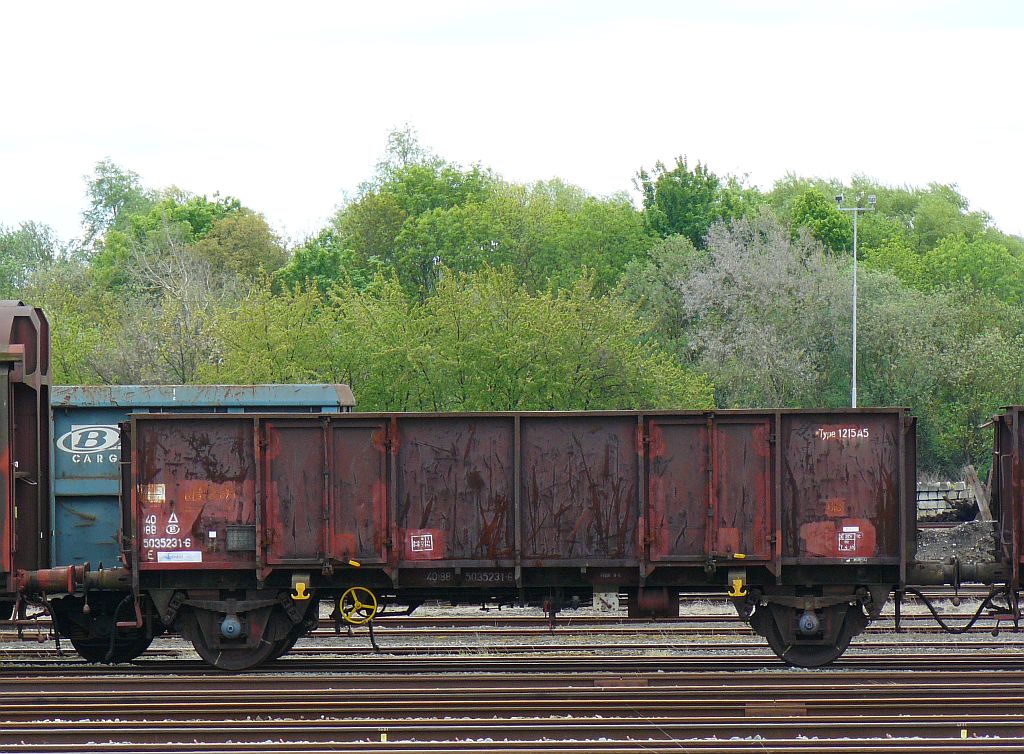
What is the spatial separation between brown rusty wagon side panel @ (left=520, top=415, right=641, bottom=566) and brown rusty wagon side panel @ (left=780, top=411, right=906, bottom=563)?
1.75m

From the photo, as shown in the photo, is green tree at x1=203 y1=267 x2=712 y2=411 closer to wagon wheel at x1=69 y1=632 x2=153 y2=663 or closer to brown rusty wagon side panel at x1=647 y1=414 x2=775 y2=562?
wagon wheel at x1=69 y1=632 x2=153 y2=663

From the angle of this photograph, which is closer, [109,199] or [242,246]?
[242,246]

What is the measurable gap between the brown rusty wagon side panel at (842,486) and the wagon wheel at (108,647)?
312 inches

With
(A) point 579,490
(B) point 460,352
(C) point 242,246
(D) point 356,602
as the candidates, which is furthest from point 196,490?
(C) point 242,246

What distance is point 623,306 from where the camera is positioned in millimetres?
33438

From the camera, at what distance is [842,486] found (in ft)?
46.3

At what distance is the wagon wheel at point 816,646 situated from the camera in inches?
563

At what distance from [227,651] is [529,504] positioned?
3.91m

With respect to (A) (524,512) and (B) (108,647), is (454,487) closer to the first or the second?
(A) (524,512)

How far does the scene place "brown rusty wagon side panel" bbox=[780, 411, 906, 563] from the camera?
14039mm

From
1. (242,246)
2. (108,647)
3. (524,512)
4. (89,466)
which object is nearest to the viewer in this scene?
(524,512)

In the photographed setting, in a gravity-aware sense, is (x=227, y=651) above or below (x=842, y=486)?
below

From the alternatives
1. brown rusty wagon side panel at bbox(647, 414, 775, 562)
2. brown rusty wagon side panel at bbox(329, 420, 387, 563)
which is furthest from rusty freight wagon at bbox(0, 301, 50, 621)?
brown rusty wagon side panel at bbox(647, 414, 775, 562)

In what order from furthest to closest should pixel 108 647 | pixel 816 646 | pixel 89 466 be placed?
pixel 89 466, pixel 108 647, pixel 816 646
